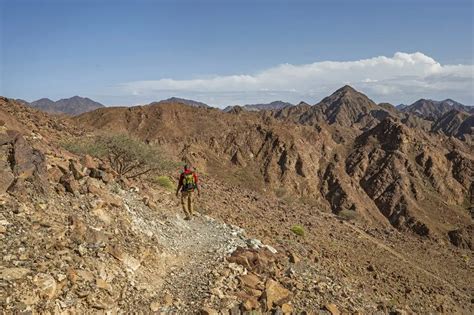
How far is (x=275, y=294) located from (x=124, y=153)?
9.93 metres

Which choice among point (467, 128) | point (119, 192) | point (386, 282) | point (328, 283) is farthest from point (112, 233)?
point (467, 128)

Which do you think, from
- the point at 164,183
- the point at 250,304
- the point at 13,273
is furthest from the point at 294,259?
the point at 13,273

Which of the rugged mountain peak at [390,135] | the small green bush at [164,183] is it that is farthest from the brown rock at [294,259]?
the rugged mountain peak at [390,135]

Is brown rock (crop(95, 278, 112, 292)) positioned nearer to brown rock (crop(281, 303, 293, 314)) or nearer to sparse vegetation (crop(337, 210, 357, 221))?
brown rock (crop(281, 303, 293, 314))

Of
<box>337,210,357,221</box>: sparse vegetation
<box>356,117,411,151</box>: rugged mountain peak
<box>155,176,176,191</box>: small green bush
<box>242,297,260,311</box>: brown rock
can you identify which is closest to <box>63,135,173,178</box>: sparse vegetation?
<box>155,176,176,191</box>: small green bush

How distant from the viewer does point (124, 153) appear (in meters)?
17.9

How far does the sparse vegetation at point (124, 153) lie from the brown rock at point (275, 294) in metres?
8.68

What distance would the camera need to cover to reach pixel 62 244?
8609 millimetres

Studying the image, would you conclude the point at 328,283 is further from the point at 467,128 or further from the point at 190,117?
the point at 467,128

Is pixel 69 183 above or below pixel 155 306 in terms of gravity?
above

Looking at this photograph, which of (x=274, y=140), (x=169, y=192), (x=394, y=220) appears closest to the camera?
(x=169, y=192)

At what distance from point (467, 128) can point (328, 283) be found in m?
171

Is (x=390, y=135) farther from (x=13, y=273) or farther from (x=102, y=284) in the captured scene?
(x=13, y=273)

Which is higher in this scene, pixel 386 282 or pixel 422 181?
pixel 386 282
